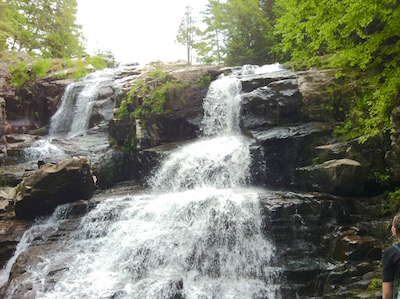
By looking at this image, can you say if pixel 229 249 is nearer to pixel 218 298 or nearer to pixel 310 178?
pixel 218 298

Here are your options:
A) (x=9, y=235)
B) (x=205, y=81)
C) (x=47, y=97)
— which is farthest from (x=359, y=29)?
(x=47, y=97)

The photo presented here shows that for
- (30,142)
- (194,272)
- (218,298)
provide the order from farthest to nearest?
(30,142)
(194,272)
(218,298)

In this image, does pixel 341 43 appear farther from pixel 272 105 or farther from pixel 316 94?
pixel 272 105

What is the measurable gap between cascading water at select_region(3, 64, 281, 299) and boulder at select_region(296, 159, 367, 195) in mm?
2118

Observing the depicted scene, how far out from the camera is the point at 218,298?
7.10m

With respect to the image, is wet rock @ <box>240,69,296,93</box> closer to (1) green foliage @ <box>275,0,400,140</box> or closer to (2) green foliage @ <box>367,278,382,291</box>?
(1) green foliage @ <box>275,0,400,140</box>

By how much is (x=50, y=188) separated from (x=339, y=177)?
9798mm

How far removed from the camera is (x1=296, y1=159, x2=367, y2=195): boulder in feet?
29.1

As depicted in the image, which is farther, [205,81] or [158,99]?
[205,81]

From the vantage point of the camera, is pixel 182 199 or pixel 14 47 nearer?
pixel 182 199

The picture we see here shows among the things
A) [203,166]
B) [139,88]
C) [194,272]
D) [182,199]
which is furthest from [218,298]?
[139,88]

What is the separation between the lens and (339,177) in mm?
8930

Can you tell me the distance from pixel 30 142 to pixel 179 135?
8.32 meters

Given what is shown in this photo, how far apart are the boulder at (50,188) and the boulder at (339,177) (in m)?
8.45
